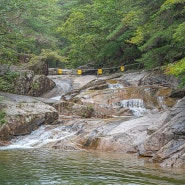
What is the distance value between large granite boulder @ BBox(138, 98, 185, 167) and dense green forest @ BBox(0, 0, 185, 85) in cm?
225

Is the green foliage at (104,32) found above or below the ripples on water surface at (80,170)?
above

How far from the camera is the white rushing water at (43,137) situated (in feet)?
48.9

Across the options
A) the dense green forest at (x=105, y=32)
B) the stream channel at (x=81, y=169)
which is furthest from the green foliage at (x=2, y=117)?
the stream channel at (x=81, y=169)

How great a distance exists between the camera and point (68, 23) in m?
33.2

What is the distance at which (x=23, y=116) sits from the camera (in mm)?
17141

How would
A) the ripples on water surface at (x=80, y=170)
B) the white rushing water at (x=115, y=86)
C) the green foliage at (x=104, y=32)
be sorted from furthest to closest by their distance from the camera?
the white rushing water at (x=115, y=86), the green foliage at (x=104, y=32), the ripples on water surface at (x=80, y=170)

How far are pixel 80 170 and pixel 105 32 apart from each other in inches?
928

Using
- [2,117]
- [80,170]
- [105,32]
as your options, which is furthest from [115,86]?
[80,170]

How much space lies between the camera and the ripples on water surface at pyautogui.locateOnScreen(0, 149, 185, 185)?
780cm

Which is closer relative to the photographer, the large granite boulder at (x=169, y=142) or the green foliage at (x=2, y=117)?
the large granite boulder at (x=169, y=142)

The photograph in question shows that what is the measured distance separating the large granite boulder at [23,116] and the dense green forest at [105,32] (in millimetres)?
2385

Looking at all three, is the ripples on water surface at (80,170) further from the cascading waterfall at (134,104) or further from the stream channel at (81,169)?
the cascading waterfall at (134,104)

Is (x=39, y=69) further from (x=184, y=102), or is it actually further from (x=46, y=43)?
(x=184, y=102)

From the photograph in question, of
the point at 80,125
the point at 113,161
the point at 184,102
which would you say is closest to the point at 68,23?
the point at 80,125
